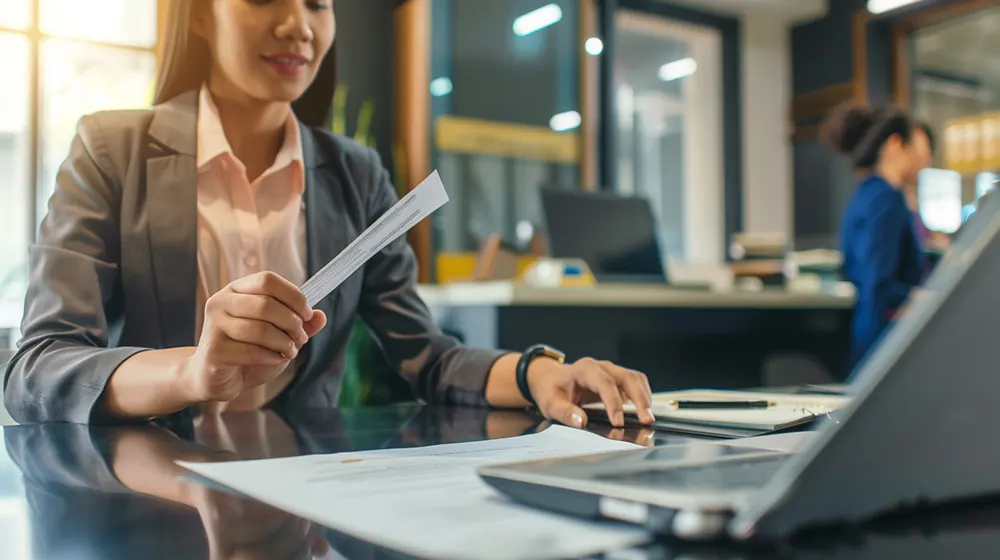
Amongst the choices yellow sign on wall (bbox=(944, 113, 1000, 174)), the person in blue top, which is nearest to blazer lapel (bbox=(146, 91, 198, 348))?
the person in blue top

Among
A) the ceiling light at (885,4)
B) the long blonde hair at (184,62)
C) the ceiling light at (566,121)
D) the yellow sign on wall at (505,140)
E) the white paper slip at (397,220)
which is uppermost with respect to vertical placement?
the ceiling light at (885,4)

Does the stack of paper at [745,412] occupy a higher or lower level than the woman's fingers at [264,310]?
lower

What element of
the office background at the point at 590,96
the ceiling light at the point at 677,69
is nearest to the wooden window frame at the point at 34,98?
the office background at the point at 590,96

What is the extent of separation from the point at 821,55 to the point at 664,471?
6.13 meters

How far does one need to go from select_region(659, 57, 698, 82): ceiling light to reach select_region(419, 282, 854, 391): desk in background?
137 inches

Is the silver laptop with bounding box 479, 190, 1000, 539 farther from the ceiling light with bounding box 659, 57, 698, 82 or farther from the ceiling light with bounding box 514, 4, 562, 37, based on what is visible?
the ceiling light with bounding box 659, 57, 698, 82

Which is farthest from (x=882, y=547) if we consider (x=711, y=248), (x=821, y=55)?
(x=821, y=55)

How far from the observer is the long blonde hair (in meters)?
1.09

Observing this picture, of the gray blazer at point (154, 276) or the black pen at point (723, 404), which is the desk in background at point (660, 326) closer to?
the gray blazer at point (154, 276)

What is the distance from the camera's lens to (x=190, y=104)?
110 centimetres

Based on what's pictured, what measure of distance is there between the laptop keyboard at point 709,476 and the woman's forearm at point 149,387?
0.50 meters

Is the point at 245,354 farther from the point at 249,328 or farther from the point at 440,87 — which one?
the point at 440,87

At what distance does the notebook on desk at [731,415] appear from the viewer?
0.66 meters

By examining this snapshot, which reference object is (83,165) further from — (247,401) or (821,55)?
(821,55)
